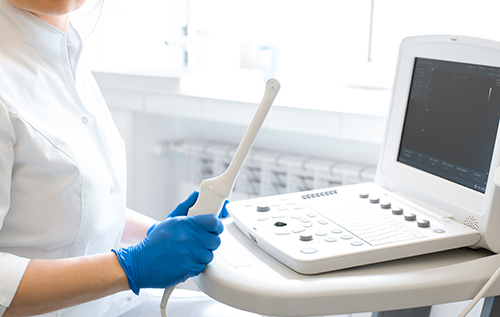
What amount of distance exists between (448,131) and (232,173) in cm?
37

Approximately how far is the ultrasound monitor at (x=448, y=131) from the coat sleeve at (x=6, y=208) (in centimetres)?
64

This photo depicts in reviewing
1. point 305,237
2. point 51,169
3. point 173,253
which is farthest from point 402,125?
point 51,169

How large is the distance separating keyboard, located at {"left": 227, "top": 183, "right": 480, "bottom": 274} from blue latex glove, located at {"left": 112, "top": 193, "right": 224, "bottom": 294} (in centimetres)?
7

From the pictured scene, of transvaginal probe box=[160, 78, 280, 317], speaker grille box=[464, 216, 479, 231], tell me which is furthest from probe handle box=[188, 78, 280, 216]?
speaker grille box=[464, 216, 479, 231]

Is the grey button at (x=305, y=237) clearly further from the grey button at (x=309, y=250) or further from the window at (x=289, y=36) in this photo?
the window at (x=289, y=36)

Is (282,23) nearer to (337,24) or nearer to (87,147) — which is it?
(337,24)

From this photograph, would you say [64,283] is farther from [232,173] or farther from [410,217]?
[410,217]

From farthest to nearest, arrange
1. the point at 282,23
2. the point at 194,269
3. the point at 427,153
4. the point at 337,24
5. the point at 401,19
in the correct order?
the point at 282,23
the point at 337,24
the point at 401,19
the point at 427,153
the point at 194,269

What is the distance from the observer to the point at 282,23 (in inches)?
72.2

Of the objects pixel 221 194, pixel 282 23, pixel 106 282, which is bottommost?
pixel 106 282

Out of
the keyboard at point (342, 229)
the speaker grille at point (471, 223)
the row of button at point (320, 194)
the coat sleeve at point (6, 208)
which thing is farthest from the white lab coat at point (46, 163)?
the speaker grille at point (471, 223)

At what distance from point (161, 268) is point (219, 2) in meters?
1.41

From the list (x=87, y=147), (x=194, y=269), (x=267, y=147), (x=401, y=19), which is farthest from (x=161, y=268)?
(x=401, y=19)

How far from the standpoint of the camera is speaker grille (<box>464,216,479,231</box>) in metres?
0.73
